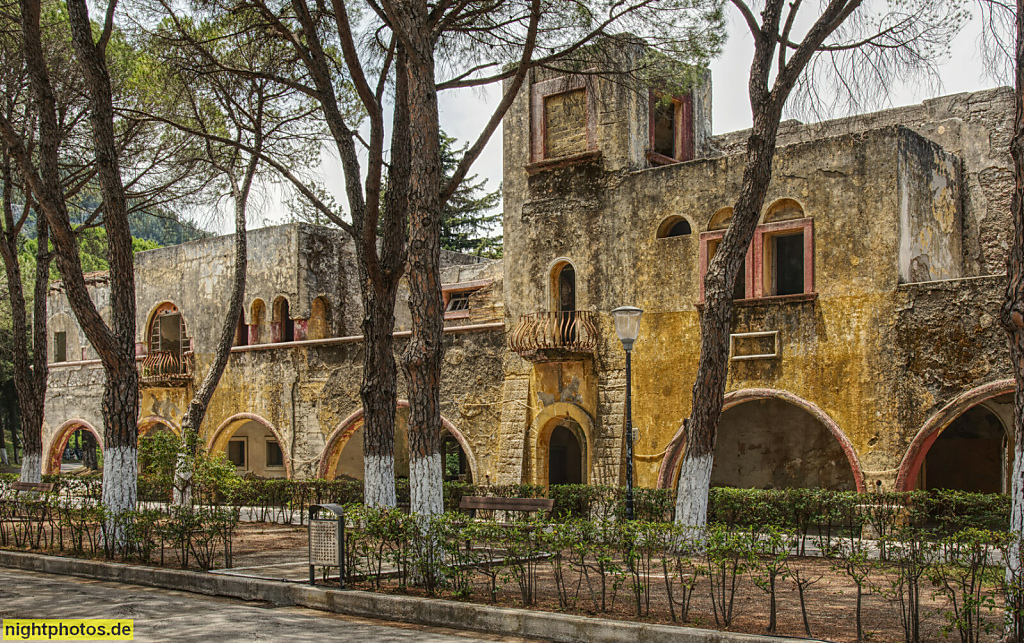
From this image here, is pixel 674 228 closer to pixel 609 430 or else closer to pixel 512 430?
pixel 609 430

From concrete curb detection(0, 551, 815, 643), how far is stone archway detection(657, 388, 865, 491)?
904cm

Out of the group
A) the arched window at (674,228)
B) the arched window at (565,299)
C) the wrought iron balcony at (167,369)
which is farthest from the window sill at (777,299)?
the wrought iron balcony at (167,369)

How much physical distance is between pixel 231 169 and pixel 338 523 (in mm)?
12456

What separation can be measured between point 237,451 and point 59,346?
7945 millimetres

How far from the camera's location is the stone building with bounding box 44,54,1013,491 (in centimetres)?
1545

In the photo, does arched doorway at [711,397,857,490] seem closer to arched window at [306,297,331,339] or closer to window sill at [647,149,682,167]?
window sill at [647,149,682,167]

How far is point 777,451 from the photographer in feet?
66.2

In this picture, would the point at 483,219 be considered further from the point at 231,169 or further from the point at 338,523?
the point at 338,523

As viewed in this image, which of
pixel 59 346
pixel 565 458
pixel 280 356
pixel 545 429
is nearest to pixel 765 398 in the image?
pixel 545 429

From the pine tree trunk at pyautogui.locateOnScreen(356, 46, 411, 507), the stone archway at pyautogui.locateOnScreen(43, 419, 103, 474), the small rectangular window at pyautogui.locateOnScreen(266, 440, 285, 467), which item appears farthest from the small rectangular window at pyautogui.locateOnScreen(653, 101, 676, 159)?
the stone archway at pyautogui.locateOnScreen(43, 419, 103, 474)

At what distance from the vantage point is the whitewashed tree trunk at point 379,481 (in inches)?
518

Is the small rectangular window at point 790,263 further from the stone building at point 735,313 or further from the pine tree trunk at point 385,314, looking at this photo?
the pine tree trunk at point 385,314

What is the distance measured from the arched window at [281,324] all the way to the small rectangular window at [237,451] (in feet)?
15.9

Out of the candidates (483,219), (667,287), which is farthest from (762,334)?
(483,219)
